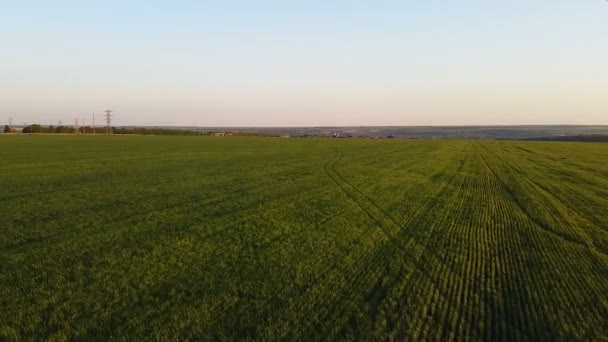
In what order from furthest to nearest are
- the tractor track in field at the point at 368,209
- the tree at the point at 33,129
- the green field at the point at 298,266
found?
the tree at the point at 33,129 → the tractor track in field at the point at 368,209 → the green field at the point at 298,266

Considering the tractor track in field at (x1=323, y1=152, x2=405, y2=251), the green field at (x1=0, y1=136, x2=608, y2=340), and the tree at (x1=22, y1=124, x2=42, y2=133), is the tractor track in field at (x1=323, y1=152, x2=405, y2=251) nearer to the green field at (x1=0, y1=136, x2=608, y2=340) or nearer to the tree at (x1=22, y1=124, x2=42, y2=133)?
the green field at (x1=0, y1=136, x2=608, y2=340)

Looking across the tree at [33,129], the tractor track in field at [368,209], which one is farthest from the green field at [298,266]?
the tree at [33,129]

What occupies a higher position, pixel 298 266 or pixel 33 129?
pixel 33 129

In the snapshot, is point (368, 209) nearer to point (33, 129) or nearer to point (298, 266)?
point (298, 266)

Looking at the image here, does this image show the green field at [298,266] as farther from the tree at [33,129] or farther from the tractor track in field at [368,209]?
the tree at [33,129]

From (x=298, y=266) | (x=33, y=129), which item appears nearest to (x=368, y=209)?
(x=298, y=266)

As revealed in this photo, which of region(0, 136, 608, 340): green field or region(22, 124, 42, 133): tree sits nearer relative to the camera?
region(0, 136, 608, 340): green field

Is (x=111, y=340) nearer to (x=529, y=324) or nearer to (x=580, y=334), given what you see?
(x=529, y=324)

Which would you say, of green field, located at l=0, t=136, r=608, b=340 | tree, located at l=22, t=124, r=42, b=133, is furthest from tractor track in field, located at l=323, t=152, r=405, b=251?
tree, located at l=22, t=124, r=42, b=133
